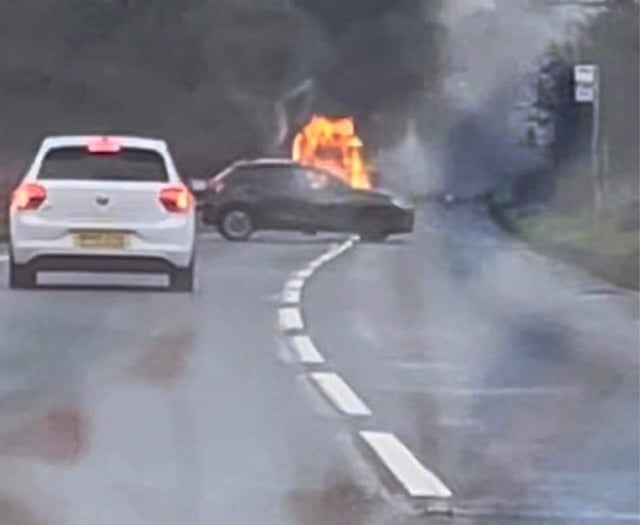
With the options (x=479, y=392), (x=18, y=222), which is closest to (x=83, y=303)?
(x=18, y=222)

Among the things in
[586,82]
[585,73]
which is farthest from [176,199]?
[586,82]

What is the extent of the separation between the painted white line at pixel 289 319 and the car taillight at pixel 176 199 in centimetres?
114

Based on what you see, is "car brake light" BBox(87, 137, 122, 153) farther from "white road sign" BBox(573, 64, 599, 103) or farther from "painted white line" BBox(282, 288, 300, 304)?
"painted white line" BBox(282, 288, 300, 304)

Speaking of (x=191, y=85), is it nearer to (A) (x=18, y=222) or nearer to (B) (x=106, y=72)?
(B) (x=106, y=72)

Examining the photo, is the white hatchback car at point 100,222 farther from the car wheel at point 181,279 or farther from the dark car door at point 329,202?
the dark car door at point 329,202

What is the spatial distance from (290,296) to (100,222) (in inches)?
123

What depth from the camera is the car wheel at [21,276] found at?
15.7 metres

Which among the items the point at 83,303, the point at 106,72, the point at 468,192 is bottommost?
the point at 83,303

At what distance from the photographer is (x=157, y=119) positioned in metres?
11.0

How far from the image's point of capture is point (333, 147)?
10883 mm

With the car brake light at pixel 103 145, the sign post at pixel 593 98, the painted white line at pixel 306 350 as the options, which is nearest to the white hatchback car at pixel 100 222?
the car brake light at pixel 103 145

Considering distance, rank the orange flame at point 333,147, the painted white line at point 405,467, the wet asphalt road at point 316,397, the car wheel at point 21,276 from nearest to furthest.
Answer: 1. the wet asphalt road at point 316,397
2. the painted white line at point 405,467
3. the orange flame at point 333,147
4. the car wheel at point 21,276

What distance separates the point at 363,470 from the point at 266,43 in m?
2.60

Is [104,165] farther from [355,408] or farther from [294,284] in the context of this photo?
[294,284]
